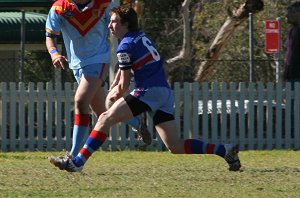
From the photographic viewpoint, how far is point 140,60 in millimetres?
9977

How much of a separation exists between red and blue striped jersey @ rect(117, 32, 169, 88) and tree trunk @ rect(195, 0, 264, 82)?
32.8 feet

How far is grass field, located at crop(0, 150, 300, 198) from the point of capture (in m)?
9.06

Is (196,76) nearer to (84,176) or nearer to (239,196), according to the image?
(84,176)

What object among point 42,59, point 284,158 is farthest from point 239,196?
point 42,59

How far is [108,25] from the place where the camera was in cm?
1106

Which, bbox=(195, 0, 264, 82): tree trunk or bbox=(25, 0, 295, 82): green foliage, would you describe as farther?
bbox=(25, 0, 295, 82): green foliage

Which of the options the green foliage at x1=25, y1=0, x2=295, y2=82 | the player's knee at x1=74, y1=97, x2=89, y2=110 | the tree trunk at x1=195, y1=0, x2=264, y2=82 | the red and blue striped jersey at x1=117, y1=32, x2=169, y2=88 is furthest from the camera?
the green foliage at x1=25, y1=0, x2=295, y2=82

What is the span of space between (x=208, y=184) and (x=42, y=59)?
45.8ft

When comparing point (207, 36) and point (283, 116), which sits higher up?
point (207, 36)

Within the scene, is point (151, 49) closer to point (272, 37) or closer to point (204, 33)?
point (272, 37)

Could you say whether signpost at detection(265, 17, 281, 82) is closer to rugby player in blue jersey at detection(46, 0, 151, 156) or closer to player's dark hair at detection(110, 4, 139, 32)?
rugby player in blue jersey at detection(46, 0, 151, 156)

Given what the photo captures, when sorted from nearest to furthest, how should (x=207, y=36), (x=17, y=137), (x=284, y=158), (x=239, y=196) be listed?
1. (x=239, y=196)
2. (x=284, y=158)
3. (x=17, y=137)
4. (x=207, y=36)

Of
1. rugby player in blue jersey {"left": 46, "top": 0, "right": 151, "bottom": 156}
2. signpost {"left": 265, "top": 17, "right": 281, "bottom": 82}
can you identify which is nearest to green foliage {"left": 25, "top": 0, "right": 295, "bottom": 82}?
signpost {"left": 265, "top": 17, "right": 281, "bottom": 82}

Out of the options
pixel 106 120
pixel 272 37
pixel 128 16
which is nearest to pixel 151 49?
pixel 128 16
